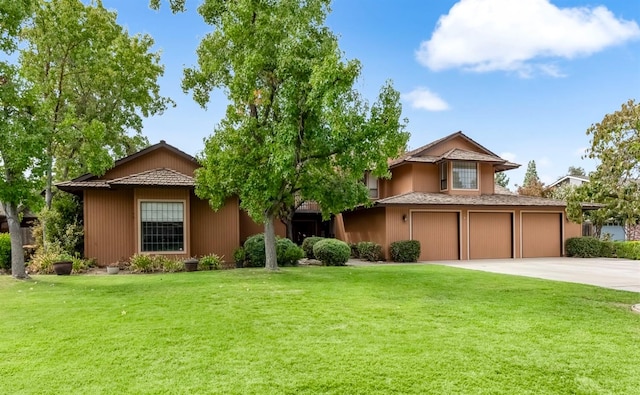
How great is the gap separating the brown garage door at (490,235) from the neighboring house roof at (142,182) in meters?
13.3

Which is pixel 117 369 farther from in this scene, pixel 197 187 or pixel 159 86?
pixel 159 86

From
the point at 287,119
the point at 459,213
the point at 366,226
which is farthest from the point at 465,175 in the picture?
the point at 287,119

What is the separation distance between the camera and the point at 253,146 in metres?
12.7

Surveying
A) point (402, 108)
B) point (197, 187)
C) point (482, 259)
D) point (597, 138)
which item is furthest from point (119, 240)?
point (597, 138)

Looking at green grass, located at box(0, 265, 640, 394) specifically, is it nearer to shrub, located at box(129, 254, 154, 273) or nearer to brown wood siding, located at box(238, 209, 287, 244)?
shrub, located at box(129, 254, 154, 273)

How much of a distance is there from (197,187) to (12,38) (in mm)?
6582

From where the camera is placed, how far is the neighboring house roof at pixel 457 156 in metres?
20.9

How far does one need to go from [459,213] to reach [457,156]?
286 centimetres

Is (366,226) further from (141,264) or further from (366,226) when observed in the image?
(141,264)

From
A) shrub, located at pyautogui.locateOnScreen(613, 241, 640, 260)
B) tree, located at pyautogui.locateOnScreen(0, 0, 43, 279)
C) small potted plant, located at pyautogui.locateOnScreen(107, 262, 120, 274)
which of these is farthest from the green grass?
shrub, located at pyautogui.locateOnScreen(613, 241, 640, 260)

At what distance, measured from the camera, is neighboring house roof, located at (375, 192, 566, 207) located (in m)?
19.1

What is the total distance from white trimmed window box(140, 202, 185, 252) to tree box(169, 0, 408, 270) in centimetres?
289

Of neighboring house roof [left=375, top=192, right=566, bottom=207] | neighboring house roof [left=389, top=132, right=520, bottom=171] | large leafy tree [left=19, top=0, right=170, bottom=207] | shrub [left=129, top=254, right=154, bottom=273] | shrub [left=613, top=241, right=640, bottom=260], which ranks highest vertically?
large leafy tree [left=19, top=0, right=170, bottom=207]

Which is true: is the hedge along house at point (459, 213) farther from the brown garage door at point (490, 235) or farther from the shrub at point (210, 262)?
the shrub at point (210, 262)
